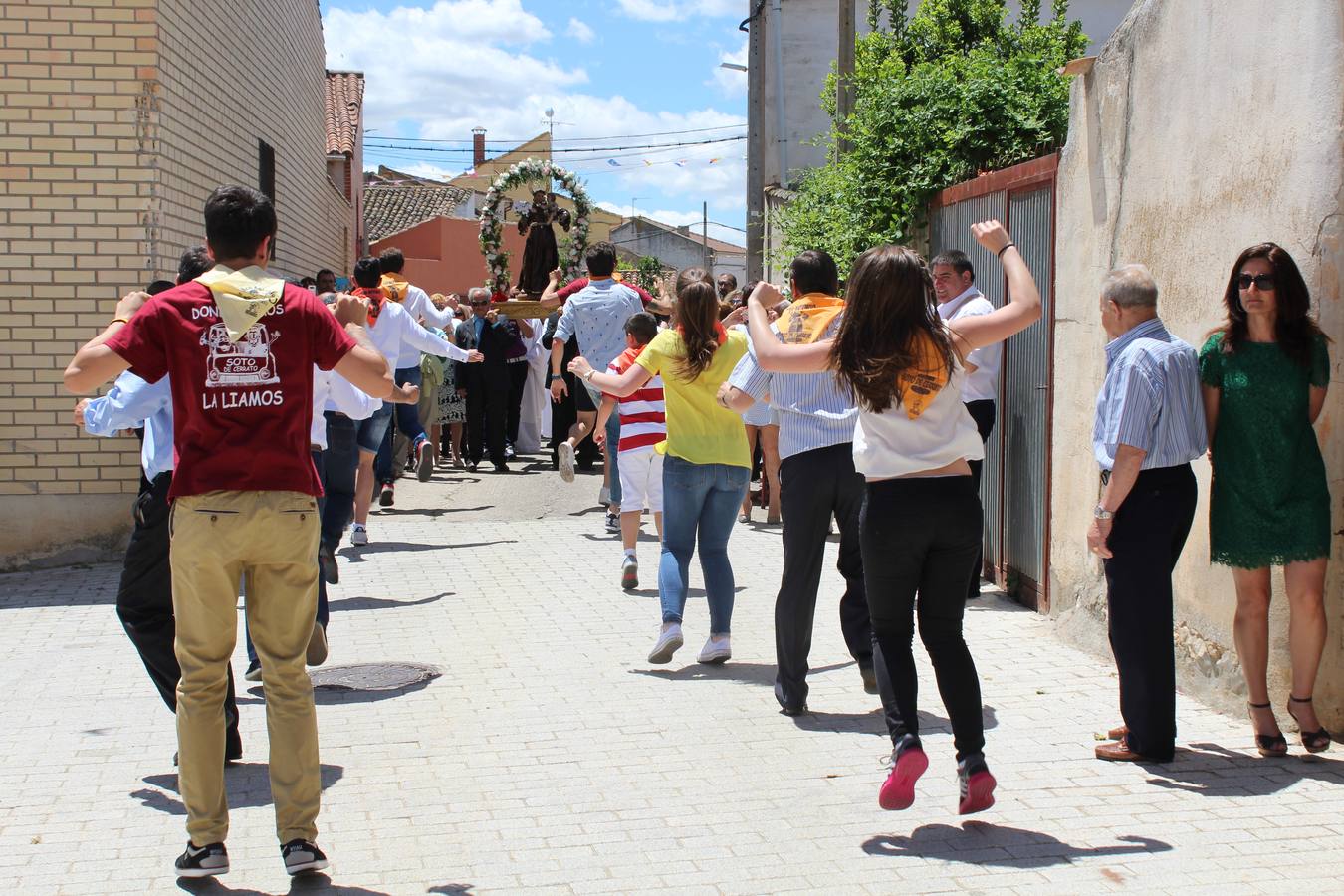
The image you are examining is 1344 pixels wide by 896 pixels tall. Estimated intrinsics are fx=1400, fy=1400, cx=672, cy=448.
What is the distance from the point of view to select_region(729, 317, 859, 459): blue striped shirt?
591cm

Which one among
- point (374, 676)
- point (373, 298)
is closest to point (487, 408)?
point (373, 298)

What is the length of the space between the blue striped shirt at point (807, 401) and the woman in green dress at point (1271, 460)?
145cm

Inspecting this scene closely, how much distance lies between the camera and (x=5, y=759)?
5645 millimetres

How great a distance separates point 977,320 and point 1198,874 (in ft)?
6.21

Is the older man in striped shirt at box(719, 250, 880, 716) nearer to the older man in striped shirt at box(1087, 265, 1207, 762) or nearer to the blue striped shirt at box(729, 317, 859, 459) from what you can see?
the blue striped shirt at box(729, 317, 859, 459)

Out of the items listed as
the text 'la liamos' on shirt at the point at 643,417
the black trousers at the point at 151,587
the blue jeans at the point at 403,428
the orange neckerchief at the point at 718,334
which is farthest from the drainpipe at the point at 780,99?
the black trousers at the point at 151,587

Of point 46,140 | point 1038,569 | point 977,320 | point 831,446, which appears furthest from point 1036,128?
point 46,140

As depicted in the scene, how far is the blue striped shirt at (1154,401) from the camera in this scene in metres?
5.27

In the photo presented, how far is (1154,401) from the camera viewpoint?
5.29 m

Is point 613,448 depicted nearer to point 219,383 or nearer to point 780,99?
point 219,383

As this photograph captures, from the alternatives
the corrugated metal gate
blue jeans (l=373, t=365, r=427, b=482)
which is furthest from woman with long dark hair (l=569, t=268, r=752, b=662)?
blue jeans (l=373, t=365, r=427, b=482)

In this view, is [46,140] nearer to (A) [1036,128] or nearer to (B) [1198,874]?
(A) [1036,128]

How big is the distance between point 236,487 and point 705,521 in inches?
128

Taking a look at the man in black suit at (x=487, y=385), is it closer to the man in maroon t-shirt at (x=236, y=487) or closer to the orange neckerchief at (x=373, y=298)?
the orange neckerchief at (x=373, y=298)
